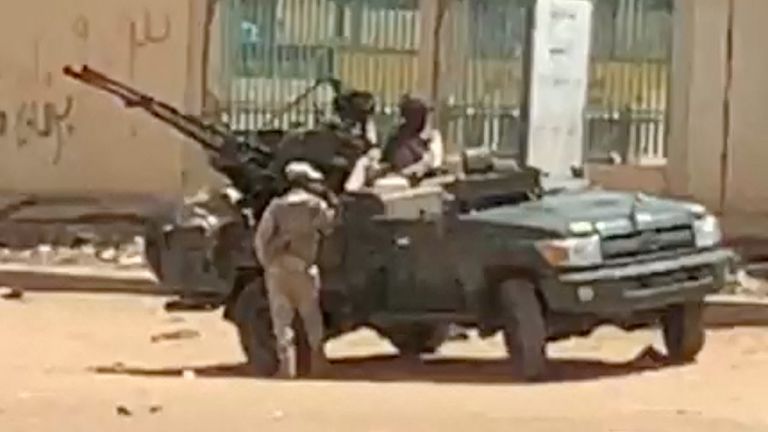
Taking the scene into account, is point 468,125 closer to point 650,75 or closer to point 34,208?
point 650,75

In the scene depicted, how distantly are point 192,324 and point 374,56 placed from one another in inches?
297

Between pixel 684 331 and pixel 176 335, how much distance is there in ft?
15.0

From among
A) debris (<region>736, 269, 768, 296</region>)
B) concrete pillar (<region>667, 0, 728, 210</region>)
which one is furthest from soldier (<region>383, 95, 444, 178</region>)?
concrete pillar (<region>667, 0, 728, 210</region>)

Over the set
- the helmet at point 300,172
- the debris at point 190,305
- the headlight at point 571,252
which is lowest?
the debris at point 190,305

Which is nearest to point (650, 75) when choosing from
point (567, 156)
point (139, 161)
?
point (139, 161)

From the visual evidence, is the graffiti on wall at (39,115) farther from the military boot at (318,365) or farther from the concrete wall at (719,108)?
the military boot at (318,365)

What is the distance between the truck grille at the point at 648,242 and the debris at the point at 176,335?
4778 millimetres

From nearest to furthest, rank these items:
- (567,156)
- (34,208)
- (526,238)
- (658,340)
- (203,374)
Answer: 1. (526,238)
2. (203,374)
3. (658,340)
4. (567,156)
5. (34,208)

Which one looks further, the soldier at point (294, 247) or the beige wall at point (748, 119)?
the beige wall at point (748, 119)

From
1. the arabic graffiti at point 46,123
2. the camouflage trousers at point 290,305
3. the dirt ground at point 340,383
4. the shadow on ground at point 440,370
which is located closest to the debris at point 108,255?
the dirt ground at point 340,383

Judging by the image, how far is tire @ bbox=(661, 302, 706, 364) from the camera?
1647 centimetres

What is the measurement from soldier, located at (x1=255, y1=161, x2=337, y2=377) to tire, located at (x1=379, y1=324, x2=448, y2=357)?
33.0 inches

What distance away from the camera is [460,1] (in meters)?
27.2

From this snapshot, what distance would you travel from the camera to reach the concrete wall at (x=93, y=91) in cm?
2723
